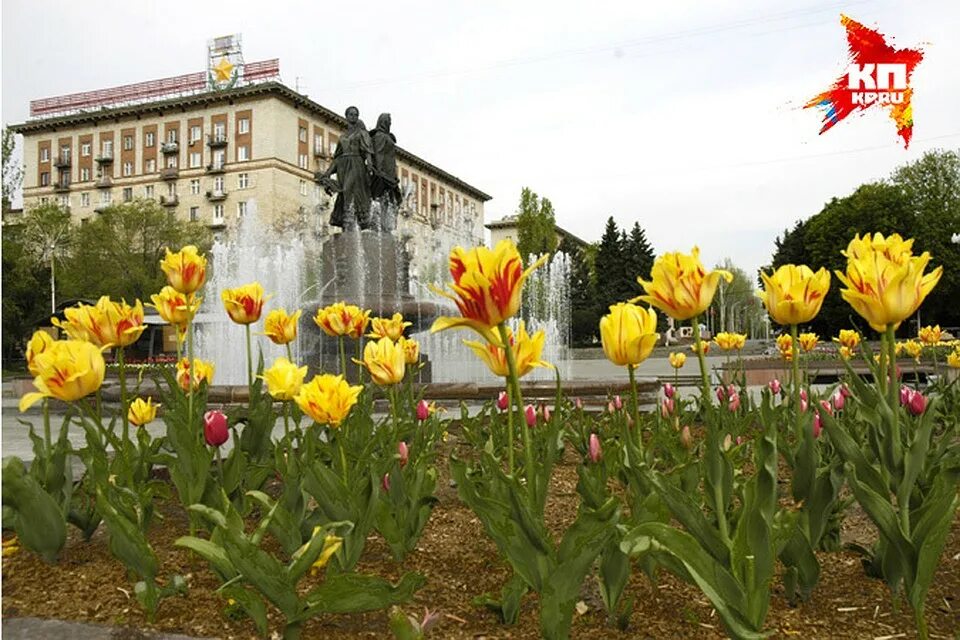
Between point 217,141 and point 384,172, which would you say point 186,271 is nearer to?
point 384,172

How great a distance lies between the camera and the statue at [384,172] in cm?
1327

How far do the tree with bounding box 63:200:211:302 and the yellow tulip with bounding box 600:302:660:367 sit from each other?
34.2 m

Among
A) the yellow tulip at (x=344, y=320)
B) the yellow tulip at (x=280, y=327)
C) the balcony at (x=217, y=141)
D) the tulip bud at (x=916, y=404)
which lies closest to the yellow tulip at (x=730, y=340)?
the tulip bud at (x=916, y=404)

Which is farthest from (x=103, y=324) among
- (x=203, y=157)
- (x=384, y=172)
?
(x=203, y=157)

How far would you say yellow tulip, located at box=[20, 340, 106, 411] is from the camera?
1.94 meters

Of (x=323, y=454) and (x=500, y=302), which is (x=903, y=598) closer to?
(x=500, y=302)

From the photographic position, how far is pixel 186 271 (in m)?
2.50

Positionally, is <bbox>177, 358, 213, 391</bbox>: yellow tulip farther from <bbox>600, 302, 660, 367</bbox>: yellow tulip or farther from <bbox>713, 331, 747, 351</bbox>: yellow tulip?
<bbox>713, 331, 747, 351</bbox>: yellow tulip

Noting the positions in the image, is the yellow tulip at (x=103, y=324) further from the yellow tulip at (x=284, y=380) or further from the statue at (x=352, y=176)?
the statue at (x=352, y=176)

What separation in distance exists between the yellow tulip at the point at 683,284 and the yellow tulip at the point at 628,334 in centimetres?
5

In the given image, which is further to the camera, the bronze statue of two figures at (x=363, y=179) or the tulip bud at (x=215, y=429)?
the bronze statue of two figures at (x=363, y=179)

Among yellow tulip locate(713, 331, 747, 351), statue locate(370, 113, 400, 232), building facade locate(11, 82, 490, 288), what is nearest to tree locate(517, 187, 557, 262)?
building facade locate(11, 82, 490, 288)

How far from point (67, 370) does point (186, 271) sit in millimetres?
620

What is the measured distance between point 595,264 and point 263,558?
59603 millimetres
